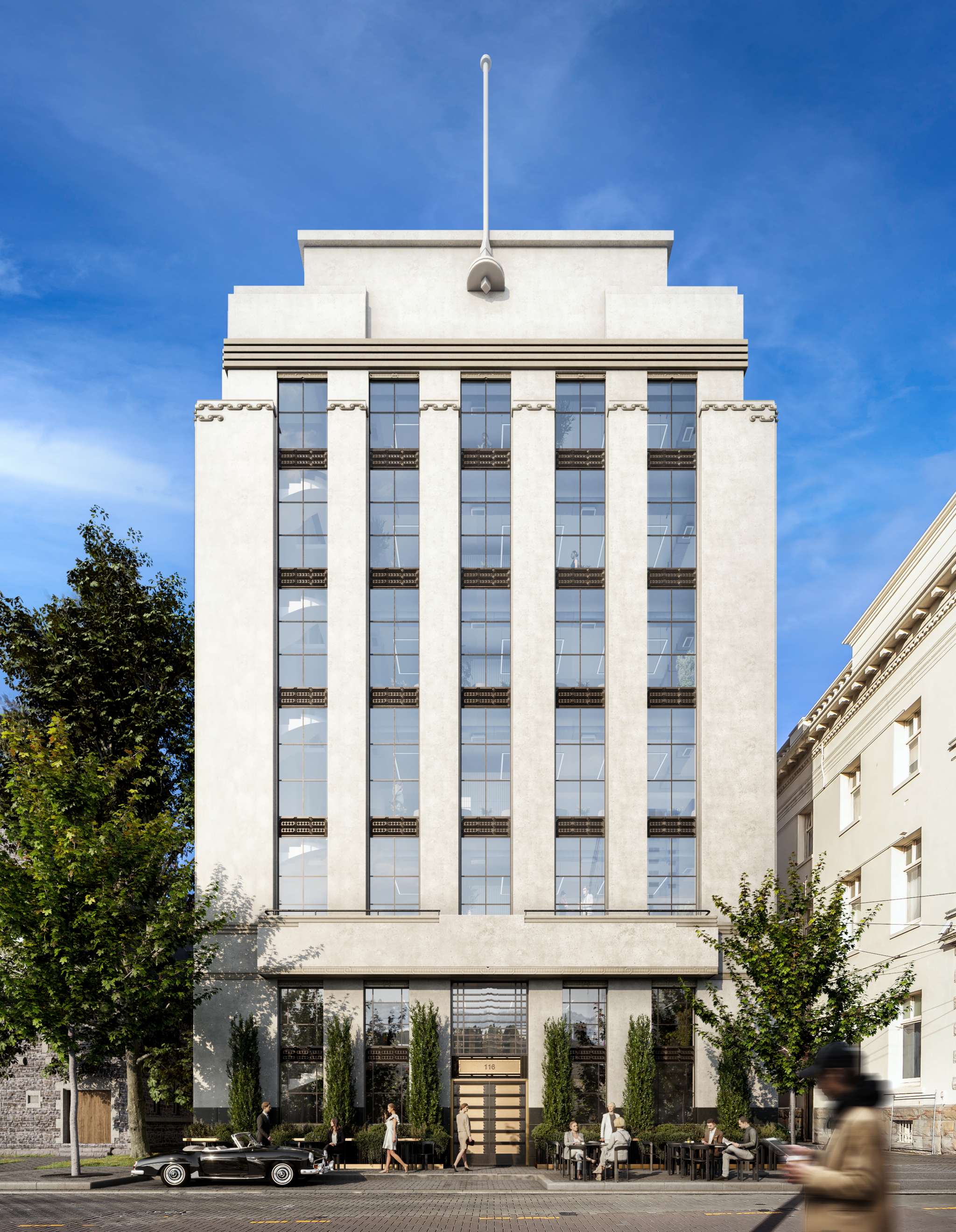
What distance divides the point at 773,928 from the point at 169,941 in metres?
16.3

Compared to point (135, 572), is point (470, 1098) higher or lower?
lower

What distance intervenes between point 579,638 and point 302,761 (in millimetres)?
9347

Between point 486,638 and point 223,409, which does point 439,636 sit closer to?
point 486,638

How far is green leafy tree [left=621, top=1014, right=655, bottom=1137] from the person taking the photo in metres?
35.0

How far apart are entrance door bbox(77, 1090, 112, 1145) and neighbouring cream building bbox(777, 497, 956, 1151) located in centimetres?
2574

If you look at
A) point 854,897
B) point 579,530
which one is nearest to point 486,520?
point 579,530

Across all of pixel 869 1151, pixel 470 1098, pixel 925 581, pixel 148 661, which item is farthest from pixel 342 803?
pixel 869 1151


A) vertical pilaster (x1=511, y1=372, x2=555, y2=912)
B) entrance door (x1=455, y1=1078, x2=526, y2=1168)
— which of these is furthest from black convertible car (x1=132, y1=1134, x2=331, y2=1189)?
vertical pilaster (x1=511, y1=372, x2=555, y2=912)

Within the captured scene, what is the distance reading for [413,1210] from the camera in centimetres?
2405

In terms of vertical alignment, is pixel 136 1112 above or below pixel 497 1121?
below

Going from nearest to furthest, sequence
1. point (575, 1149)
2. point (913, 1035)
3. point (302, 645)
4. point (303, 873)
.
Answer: point (575, 1149), point (303, 873), point (913, 1035), point (302, 645)

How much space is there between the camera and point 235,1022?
3641cm

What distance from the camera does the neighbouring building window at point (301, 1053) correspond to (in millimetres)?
36094

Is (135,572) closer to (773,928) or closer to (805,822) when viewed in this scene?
(773,928)
